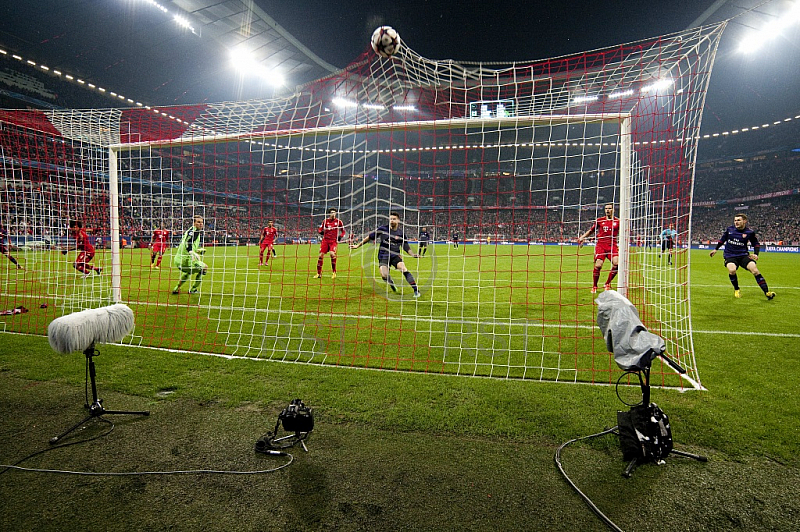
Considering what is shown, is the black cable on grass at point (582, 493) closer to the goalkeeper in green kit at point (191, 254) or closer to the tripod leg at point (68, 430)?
the tripod leg at point (68, 430)

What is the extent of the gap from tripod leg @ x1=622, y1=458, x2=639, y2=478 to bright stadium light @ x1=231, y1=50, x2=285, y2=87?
40.7 meters

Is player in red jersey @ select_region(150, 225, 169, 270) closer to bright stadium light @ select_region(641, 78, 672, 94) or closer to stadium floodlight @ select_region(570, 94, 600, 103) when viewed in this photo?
stadium floodlight @ select_region(570, 94, 600, 103)

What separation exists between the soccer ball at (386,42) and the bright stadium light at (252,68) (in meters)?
36.5

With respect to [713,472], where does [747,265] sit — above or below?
above

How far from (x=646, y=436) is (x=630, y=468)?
24 centimetres

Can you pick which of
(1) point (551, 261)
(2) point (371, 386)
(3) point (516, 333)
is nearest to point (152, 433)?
(2) point (371, 386)

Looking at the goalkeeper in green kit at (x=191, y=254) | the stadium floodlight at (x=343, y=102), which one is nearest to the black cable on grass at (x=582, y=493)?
the stadium floodlight at (x=343, y=102)

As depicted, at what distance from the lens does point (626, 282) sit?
495cm

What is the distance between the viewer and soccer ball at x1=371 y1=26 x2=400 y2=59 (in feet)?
15.5

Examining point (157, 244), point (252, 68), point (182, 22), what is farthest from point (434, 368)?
point (252, 68)

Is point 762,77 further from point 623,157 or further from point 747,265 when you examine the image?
point 623,157

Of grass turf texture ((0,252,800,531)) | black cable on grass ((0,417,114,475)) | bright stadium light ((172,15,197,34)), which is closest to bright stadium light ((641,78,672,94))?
grass turf texture ((0,252,800,531))

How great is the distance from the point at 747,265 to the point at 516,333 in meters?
7.04

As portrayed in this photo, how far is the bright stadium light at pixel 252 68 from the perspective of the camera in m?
35.3
